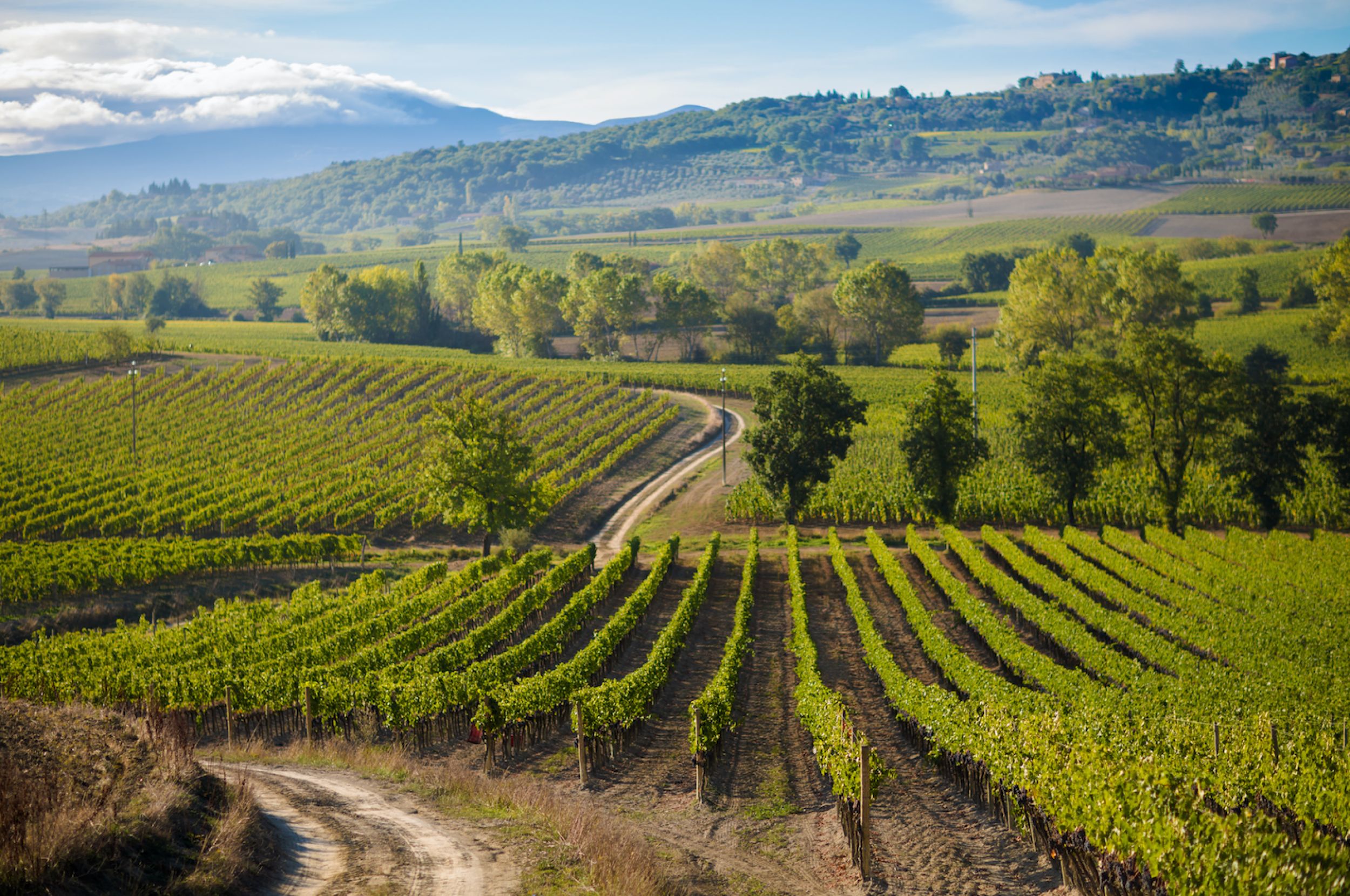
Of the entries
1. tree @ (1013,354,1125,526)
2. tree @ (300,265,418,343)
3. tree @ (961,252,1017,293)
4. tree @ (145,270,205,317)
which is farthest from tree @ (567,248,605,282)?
tree @ (1013,354,1125,526)

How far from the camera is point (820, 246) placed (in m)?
182

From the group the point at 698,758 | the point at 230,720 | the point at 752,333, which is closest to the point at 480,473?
the point at 230,720

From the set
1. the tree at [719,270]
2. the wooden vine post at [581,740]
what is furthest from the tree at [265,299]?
the wooden vine post at [581,740]

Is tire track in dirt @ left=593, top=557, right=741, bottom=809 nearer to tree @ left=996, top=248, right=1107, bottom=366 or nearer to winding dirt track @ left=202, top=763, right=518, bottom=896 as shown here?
winding dirt track @ left=202, top=763, right=518, bottom=896

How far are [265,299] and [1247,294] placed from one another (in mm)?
159795

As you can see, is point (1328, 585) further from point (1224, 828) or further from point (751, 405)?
point (751, 405)

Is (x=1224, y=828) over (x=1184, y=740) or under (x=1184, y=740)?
over

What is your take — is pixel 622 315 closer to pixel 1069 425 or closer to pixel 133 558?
pixel 1069 425

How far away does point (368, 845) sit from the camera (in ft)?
55.0

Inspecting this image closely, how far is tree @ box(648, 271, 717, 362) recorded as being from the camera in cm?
12412

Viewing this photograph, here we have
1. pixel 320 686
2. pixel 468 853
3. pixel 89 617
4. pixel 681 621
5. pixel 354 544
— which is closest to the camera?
pixel 468 853

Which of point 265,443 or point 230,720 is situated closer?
point 230,720

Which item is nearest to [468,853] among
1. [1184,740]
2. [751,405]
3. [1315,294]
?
[1184,740]

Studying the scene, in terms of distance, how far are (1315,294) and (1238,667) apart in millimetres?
118654
